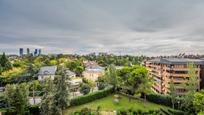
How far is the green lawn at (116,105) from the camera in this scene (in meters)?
35.9

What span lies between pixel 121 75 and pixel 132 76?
4595 mm

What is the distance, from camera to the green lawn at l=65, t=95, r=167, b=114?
118 ft

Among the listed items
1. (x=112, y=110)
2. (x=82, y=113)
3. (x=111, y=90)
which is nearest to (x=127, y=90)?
(x=111, y=90)

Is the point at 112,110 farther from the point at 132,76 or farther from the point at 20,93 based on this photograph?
the point at 20,93

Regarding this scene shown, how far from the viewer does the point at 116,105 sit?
37.8m

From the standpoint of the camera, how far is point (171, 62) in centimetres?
6456

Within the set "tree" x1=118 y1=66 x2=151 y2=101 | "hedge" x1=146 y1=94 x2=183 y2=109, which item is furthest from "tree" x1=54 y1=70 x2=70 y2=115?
"hedge" x1=146 y1=94 x2=183 y2=109

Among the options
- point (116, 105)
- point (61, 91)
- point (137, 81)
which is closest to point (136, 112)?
point (116, 105)

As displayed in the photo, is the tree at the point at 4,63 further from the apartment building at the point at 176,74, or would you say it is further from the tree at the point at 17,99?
the tree at the point at 17,99

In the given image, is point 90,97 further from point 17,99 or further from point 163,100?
point 17,99

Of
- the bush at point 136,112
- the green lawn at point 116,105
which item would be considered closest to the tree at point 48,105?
the green lawn at point 116,105

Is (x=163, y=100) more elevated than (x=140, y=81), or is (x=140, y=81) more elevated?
(x=140, y=81)

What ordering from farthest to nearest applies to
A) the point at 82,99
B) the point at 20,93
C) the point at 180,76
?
1. the point at 180,76
2. the point at 82,99
3. the point at 20,93

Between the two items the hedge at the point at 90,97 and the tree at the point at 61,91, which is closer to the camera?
the tree at the point at 61,91
